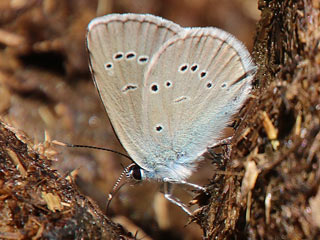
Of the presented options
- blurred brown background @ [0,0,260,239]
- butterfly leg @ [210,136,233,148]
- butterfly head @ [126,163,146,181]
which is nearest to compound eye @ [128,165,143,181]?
butterfly head @ [126,163,146,181]

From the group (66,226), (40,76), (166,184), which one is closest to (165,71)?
(166,184)

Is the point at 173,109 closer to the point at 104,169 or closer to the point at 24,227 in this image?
the point at 24,227

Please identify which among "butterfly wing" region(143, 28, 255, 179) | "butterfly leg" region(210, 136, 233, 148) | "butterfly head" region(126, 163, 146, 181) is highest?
"butterfly wing" region(143, 28, 255, 179)

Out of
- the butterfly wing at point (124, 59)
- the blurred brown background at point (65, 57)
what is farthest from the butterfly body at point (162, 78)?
the blurred brown background at point (65, 57)

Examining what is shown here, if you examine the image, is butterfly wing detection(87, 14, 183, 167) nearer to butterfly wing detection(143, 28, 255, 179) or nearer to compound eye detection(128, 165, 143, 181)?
butterfly wing detection(143, 28, 255, 179)

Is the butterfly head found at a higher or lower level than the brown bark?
lower

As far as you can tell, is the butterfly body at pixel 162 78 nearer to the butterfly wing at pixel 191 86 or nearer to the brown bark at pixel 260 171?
the butterfly wing at pixel 191 86
